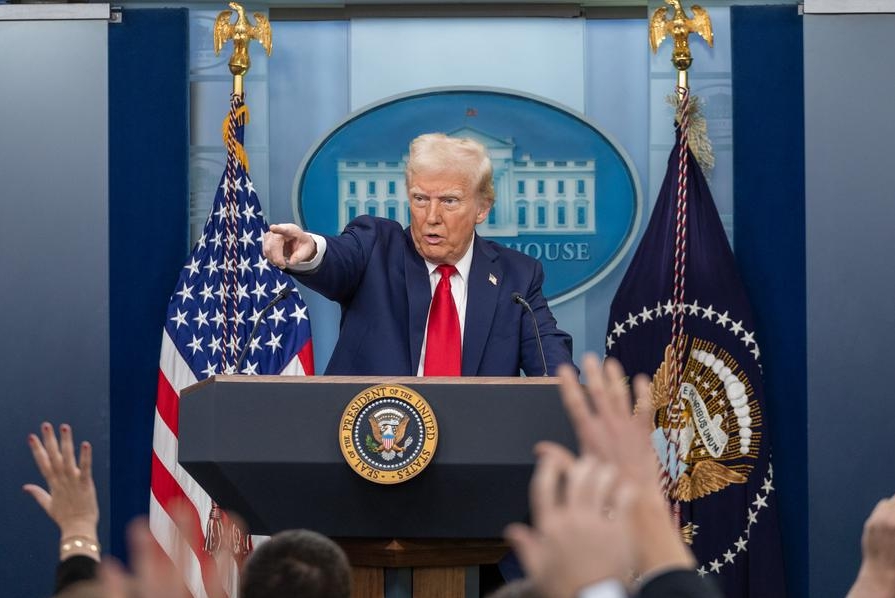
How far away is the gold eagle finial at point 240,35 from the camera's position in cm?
530

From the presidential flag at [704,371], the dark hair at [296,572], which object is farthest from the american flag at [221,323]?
the dark hair at [296,572]

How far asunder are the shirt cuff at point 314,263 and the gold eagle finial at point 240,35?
1905 millimetres

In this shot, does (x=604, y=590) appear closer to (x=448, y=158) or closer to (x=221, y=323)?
(x=448, y=158)

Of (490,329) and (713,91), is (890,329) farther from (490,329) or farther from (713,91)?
A: (490,329)

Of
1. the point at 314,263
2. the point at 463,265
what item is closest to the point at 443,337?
the point at 463,265

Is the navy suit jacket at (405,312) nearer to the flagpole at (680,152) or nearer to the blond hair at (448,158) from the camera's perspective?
the blond hair at (448,158)

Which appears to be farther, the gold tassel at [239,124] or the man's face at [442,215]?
the gold tassel at [239,124]

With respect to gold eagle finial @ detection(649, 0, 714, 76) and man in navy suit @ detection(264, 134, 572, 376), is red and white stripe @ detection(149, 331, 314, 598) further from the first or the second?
gold eagle finial @ detection(649, 0, 714, 76)

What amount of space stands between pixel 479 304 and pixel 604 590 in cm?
246

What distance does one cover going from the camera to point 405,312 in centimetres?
384

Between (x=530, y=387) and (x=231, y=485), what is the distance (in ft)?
2.17

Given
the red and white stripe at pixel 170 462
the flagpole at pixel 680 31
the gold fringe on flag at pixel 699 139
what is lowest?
the red and white stripe at pixel 170 462

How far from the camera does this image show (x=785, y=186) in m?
5.46

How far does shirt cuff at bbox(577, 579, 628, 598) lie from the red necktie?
93.7 inches
